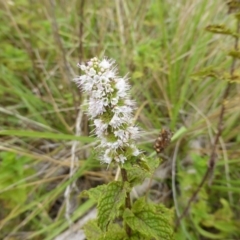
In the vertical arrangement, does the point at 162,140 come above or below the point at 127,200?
above

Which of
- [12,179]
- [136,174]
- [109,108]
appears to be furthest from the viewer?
[12,179]

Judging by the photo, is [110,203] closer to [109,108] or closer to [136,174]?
[136,174]

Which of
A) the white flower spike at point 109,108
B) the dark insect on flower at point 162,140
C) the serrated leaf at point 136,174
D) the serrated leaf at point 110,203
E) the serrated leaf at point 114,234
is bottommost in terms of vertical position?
the serrated leaf at point 114,234

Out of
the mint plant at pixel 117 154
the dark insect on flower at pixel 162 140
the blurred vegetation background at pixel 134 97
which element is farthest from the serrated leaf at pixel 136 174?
the blurred vegetation background at pixel 134 97

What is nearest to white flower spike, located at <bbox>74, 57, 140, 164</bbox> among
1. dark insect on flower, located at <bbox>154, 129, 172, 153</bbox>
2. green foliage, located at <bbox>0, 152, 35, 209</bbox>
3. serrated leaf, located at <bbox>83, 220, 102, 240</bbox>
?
dark insect on flower, located at <bbox>154, 129, 172, 153</bbox>

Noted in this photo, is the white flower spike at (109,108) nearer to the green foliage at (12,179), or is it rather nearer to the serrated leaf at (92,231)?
the serrated leaf at (92,231)

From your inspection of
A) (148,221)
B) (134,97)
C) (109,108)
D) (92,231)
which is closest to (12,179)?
(92,231)
